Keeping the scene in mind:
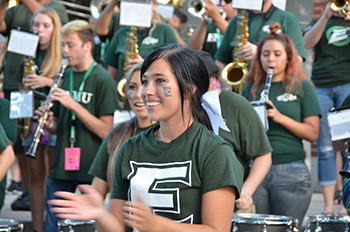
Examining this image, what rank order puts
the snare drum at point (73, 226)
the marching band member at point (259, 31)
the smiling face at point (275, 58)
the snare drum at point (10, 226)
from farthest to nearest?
the marching band member at point (259, 31) < the smiling face at point (275, 58) < the snare drum at point (73, 226) < the snare drum at point (10, 226)

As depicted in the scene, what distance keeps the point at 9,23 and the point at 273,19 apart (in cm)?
261

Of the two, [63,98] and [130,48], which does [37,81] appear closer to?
[63,98]

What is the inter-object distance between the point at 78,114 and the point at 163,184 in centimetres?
276

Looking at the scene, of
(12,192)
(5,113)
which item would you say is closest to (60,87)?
(5,113)

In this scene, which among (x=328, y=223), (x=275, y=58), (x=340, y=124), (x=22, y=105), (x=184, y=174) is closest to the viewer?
(x=184, y=174)

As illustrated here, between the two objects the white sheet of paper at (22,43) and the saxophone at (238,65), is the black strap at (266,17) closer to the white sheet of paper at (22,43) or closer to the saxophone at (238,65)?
the saxophone at (238,65)

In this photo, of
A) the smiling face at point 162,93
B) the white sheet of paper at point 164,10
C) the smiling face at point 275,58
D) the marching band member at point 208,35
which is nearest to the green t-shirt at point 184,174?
the smiling face at point 162,93

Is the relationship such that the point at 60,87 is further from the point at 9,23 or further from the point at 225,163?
the point at 225,163

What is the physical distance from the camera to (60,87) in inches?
219

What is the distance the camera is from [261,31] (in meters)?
5.76

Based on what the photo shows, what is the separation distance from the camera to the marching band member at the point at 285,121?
477 cm

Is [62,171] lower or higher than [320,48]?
lower

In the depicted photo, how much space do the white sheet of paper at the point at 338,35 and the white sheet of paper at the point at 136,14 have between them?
151cm

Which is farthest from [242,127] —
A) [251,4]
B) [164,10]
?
[164,10]
